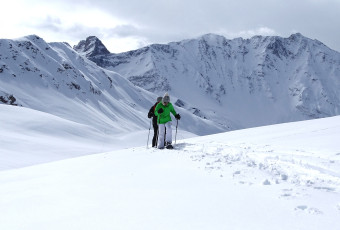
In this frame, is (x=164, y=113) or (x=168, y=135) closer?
(x=168, y=135)

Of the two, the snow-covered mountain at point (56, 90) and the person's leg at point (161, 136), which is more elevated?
the snow-covered mountain at point (56, 90)

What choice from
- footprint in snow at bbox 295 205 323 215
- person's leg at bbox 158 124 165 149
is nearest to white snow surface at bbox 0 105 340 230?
footprint in snow at bbox 295 205 323 215

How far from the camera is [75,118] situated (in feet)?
383

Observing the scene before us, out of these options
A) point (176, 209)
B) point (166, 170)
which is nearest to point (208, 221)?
point (176, 209)

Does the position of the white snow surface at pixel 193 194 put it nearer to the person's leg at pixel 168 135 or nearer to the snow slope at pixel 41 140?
the person's leg at pixel 168 135

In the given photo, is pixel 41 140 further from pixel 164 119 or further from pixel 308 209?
pixel 308 209

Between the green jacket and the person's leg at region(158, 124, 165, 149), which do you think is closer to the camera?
the person's leg at region(158, 124, 165, 149)

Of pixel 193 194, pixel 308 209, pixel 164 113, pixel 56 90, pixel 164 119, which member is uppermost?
pixel 56 90

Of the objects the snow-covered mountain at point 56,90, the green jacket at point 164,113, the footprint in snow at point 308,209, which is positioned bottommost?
the footprint in snow at point 308,209

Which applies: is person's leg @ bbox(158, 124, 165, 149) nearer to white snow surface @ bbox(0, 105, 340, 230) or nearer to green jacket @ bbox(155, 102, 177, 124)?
green jacket @ bbox(155, 102, 177, 124)

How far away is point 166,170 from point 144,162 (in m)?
1.83

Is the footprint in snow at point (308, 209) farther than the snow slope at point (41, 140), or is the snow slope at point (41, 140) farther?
the snow slope at point (41, 140)

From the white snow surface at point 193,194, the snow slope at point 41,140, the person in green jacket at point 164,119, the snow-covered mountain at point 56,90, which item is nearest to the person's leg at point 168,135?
the person in green jacket at point 164,119


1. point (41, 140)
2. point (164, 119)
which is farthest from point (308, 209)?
point (41, 140)
